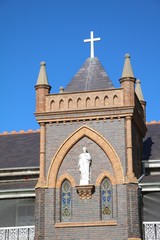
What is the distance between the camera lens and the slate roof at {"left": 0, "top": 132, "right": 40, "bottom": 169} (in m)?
28.0

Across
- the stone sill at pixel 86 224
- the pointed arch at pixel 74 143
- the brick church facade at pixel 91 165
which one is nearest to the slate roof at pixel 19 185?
the brick church facade at pixel 91 165

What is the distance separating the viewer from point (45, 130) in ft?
81.4

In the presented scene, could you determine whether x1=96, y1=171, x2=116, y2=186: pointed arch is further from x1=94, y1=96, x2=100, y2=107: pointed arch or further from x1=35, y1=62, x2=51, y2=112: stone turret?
x1=35, y1=62, x2=51, y2=112: stone turret

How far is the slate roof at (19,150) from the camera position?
1101 inches

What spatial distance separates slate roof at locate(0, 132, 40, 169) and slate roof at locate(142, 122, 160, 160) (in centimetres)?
493

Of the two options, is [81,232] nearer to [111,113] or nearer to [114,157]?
[114,157]

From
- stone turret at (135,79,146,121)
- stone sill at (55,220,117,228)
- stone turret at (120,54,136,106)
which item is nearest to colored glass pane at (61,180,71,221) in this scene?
stone sill at (55,220,117,228)

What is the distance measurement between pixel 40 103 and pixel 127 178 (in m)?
4.78

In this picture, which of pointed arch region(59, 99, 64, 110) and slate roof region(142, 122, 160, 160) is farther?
slate roof region(142, 122, 160, 160)

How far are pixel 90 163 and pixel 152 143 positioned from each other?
5813mm

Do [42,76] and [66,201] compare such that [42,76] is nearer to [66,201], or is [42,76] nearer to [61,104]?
[61,104]

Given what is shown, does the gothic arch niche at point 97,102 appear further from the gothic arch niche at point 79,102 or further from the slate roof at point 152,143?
the slate roof at point 152,143

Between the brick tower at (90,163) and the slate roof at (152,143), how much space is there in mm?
2075

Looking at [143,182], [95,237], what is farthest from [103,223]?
[143,182]
